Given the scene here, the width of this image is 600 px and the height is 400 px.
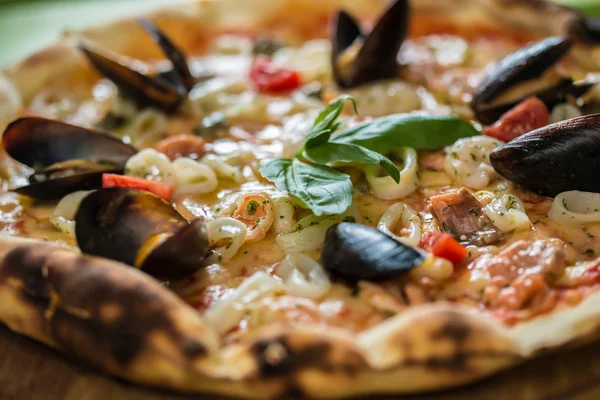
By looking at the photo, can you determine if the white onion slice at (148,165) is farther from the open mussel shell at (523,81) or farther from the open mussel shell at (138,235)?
the open mussel shell at (523,81)

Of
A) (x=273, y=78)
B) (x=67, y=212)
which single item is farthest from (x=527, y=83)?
(x=67, y=212)

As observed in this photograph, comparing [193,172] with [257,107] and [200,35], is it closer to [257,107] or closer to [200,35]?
[257,107]

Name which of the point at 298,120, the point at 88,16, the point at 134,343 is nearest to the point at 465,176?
the point at 298,120

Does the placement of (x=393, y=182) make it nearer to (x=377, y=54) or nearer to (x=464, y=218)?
(x=464, y=218)

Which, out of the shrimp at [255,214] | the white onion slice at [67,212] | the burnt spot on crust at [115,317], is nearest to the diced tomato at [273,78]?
the shrimp at [255,214]

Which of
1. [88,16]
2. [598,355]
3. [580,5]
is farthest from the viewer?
[88,16]
